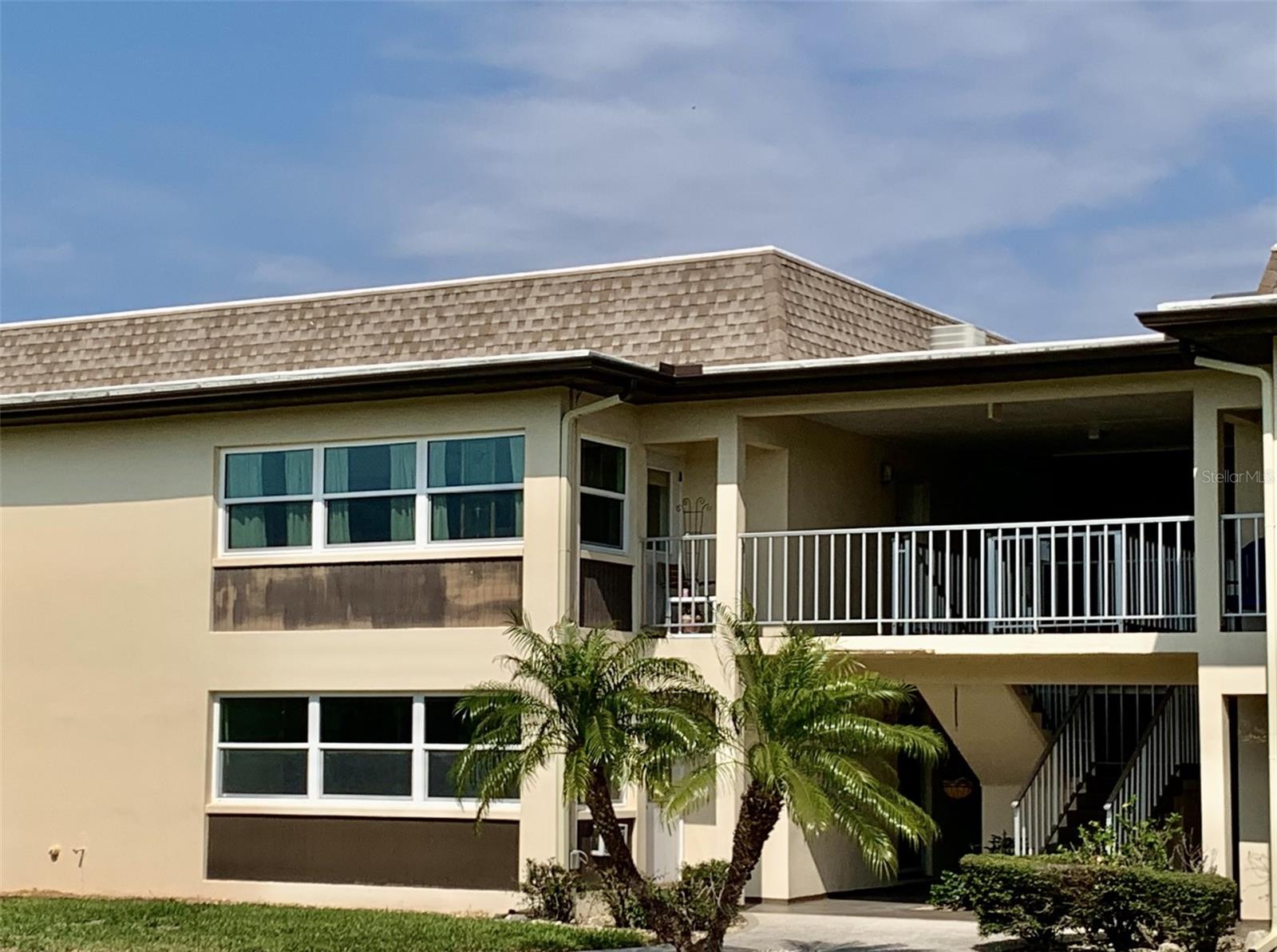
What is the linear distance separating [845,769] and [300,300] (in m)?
12.6

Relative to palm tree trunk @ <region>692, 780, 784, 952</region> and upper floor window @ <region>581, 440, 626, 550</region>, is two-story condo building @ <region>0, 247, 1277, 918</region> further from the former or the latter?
palm tree trunk @ <region>692, 780, 784, 952</region>

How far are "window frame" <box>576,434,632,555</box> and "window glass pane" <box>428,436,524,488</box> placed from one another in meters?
0.60

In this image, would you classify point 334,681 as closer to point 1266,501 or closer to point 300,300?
point 300,300

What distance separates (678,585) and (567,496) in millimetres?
1938

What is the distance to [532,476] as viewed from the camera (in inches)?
791

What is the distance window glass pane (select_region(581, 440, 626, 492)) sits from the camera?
20688mm

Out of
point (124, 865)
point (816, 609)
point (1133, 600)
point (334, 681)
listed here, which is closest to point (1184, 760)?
point (1133, 600)

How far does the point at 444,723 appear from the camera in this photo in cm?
2058

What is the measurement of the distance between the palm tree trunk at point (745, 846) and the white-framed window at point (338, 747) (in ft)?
16.0

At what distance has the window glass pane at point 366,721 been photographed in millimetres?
20828

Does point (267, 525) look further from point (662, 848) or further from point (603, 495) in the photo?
point (662, 848)

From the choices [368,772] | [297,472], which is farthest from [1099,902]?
[297,472]

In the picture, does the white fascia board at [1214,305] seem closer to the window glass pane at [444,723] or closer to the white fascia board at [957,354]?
the white fascia board at [957,354]

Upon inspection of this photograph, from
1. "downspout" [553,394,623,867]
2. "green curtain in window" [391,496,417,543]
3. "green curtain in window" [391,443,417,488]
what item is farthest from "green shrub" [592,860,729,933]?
"green curtain in window" [391,443,417,488]
